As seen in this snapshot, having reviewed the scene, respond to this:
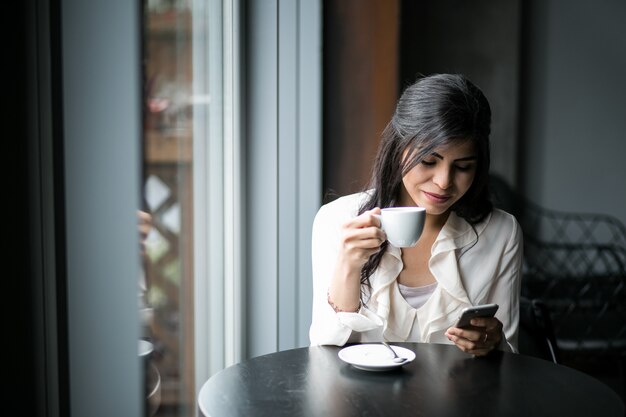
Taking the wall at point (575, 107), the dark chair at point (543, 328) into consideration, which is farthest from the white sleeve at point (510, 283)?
the wall at point (575, 107)

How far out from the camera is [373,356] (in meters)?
1.17

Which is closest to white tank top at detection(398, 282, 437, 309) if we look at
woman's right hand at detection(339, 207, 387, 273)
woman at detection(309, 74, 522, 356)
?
woman at detection(309, 74, 522, 356)

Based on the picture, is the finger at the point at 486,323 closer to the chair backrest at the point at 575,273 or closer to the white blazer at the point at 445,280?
the white blazer at the point at 445,280

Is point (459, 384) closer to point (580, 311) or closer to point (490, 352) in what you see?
point (490, 352)

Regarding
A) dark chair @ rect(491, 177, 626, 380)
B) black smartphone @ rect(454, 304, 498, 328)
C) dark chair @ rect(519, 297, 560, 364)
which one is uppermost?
black smartphone @ rect(454, 304, 498, 328)

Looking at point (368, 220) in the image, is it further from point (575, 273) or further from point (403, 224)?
point (575, 273)

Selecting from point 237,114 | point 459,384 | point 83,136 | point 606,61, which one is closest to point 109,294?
point 83,136

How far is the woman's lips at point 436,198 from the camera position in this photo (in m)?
1.43

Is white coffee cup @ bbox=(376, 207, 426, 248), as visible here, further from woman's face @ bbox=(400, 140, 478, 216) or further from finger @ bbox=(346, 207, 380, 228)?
woman's face @ bbox=(400, 140, 478, 216)

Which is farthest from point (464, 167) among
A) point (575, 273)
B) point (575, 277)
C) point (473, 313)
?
point (575, 273)

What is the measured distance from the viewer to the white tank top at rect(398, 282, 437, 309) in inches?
59.8

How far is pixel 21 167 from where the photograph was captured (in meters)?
0.81

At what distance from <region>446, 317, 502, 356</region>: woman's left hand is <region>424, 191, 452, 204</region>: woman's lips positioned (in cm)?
28

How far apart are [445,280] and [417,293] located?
72 millimetres
